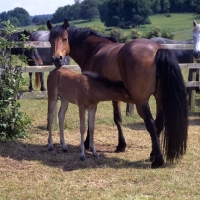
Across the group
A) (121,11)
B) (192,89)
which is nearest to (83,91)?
(192,89)

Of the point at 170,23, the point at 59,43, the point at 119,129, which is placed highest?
the point at 59,43

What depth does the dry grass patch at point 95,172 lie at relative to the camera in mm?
4512

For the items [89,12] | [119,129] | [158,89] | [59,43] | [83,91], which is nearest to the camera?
[158,89]

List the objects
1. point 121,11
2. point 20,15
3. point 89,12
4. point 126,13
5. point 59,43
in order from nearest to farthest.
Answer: point 59,43 < point 126,13 < point 121,11 < point 89,12 < point 20,15

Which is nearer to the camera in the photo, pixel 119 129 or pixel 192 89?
pixel 119 129

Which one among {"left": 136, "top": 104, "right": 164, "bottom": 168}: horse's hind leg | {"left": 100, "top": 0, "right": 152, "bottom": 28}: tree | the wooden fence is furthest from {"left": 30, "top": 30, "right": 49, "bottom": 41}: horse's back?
{"left": 100, "top": 0, "right": 152, "bottom": 28}: tree

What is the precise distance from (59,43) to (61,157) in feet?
5.76

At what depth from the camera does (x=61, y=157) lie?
19.8 ft

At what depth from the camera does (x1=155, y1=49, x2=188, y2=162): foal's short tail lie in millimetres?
5340

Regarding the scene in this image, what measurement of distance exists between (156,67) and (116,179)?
153 centimetres

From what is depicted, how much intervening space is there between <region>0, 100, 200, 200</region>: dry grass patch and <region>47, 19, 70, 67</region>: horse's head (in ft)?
4.65

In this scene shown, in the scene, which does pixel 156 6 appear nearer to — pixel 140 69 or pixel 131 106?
pixel 131 106

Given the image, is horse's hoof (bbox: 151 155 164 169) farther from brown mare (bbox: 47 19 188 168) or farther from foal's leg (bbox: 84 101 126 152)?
foal's leg (bbox: 84 101 126 152)

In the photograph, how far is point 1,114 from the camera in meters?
6.52
